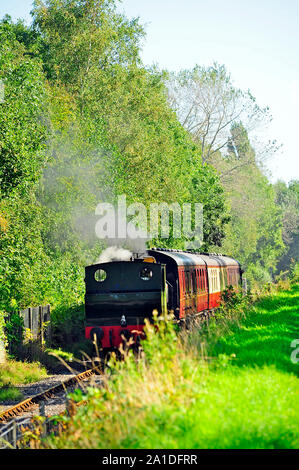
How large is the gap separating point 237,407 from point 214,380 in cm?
124

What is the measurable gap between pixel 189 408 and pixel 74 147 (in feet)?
89.0

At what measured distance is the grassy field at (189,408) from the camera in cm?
678

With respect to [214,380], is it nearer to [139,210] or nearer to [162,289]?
[162,289]

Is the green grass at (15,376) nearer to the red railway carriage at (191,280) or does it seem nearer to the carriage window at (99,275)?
the carriage window at (99,275)

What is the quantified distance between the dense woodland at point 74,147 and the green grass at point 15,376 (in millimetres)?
2170

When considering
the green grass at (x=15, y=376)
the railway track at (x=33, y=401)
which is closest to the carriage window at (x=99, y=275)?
the railway track at (x=33, y=401)

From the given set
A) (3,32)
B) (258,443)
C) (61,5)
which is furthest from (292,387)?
(61,5)

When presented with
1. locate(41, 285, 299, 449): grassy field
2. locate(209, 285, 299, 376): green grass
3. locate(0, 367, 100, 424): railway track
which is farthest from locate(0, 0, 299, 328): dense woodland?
locate(41, 285, 299, 449): grassy field

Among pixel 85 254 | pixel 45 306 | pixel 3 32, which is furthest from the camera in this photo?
pixel 85 254

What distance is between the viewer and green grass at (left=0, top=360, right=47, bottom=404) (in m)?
15.8

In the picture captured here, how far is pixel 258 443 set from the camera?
664 centimetres
